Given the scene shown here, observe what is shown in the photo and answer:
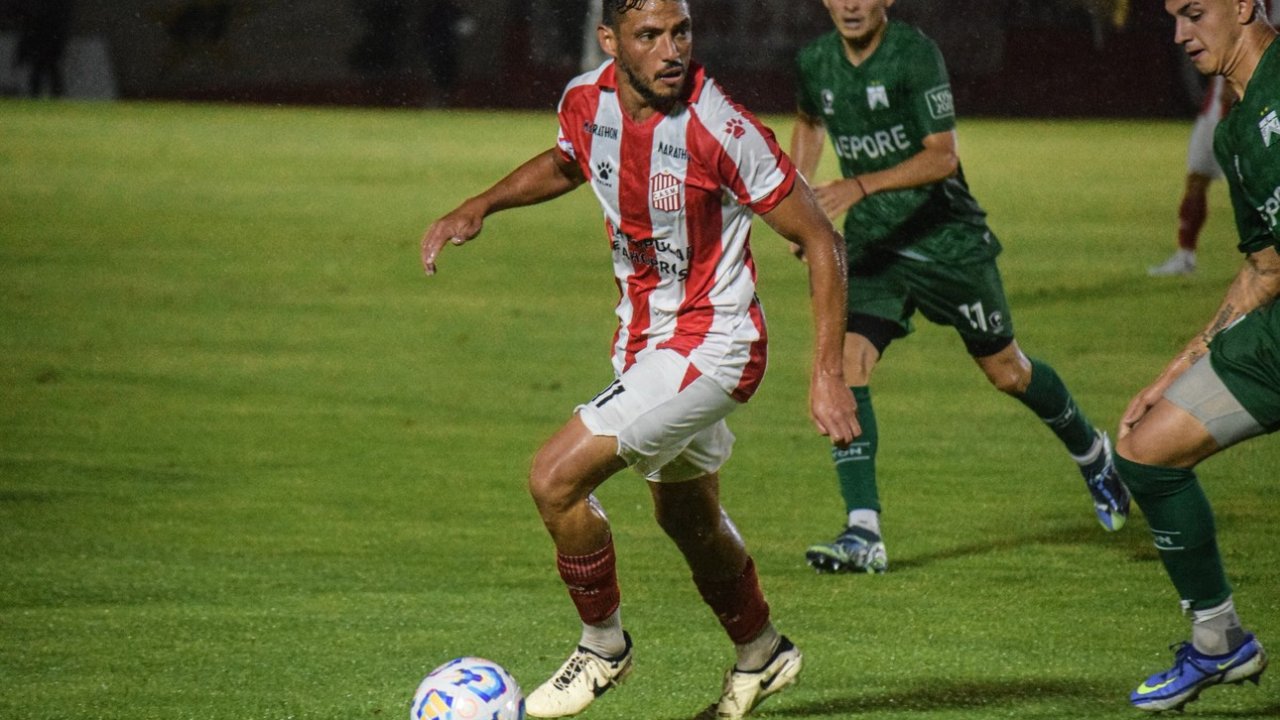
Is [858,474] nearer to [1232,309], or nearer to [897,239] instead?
[897,239]

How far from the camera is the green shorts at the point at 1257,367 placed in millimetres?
4738

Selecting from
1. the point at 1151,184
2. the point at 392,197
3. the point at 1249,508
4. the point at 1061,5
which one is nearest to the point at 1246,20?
the point at 1249,508

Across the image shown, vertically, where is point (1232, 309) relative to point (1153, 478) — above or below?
above

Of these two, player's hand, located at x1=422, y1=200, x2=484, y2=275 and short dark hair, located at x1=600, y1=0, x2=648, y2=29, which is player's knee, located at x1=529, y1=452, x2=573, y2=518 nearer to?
player's hand, located at x1=422, y1=200, x2=484, y2=275

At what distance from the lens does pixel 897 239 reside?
721 cm

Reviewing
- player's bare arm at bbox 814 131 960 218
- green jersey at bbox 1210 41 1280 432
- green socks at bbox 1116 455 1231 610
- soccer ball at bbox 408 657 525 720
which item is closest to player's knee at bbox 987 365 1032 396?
player's bare arm at bbox 814 131 960 218

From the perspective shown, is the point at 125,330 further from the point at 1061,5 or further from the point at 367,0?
the point at 367,0

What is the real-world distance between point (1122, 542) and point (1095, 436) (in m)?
0.44

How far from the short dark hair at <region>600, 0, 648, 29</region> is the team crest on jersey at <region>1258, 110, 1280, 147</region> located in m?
1.54

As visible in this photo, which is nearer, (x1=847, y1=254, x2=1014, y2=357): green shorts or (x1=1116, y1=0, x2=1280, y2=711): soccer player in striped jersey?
(x1=1116, y1=0, x2=1280, y2=711): soccer player in striped jersey

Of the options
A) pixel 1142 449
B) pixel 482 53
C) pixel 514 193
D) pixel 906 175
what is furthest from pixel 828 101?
pixel 482 53

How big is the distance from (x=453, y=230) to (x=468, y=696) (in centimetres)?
131

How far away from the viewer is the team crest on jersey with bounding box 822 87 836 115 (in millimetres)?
7051

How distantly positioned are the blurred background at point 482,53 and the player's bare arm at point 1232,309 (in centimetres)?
2851
